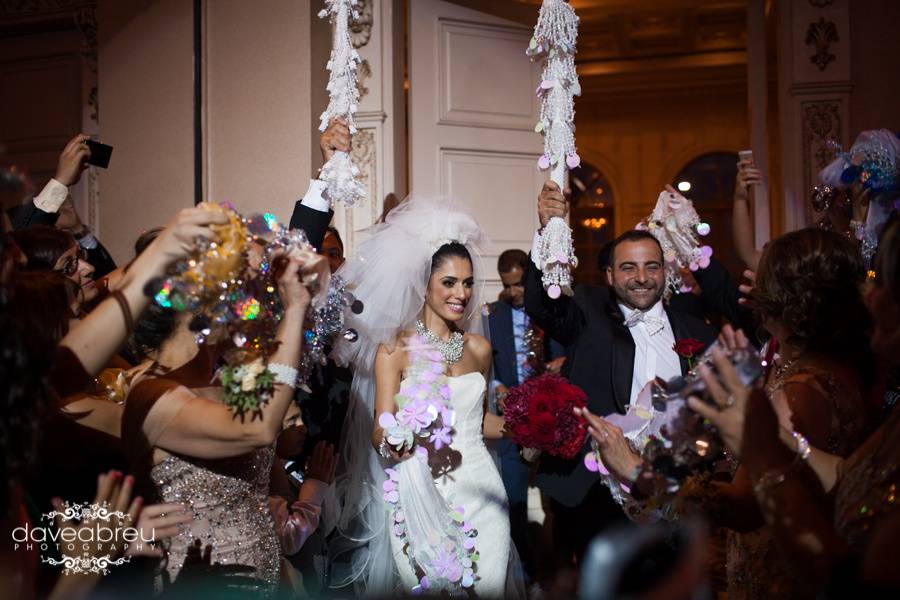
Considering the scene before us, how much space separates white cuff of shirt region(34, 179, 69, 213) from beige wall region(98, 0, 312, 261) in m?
1.83

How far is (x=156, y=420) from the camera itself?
7.25 ft

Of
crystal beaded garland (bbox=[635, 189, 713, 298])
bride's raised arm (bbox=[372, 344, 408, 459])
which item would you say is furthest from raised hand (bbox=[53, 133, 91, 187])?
crystal beaded garland (bbox=[635, 189, 713, 298])

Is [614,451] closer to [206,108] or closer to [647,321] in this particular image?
[647,321]

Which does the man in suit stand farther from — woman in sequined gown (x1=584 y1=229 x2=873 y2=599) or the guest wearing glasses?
woman in sequined gown (x1=584 y1=229 x2=873 y2=599)

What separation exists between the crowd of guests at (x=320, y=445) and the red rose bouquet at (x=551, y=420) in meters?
0.34

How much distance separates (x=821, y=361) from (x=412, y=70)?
368cm

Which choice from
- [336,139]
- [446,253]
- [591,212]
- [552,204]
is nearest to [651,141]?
[591,212]

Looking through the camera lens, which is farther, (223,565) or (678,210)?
(678,210)

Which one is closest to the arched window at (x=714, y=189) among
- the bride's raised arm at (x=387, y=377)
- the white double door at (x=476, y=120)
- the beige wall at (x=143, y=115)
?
the white double door at (x=476, y=120)

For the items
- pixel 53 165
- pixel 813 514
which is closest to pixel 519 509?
pixel 813 514

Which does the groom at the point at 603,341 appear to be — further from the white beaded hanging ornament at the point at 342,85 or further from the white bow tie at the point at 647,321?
the white beaded hanging ornament at the point at 342,85

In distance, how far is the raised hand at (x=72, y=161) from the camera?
3.44 m

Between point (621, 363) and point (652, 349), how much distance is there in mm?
175

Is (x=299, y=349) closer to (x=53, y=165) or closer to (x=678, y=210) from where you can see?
(x=678, y=210)
